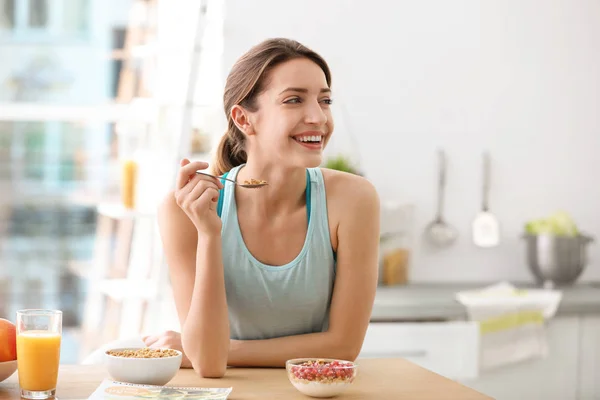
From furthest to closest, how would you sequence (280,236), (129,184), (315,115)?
(129,184)
(280,236)
(315,115)

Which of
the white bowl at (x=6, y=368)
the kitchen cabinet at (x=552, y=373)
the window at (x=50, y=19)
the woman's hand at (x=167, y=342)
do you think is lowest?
the kitchen cabinet at (x=552, y=373)

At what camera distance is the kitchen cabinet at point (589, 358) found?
284cm

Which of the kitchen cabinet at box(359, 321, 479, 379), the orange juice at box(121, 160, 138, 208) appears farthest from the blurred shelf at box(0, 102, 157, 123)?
the kitchen cabinet at box(359, 321, 479, 379)

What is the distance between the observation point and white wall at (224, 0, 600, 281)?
127 inches

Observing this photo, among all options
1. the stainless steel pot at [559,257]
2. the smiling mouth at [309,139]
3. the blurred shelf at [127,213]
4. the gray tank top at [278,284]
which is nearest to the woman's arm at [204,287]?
the gray tank top at [278,284]

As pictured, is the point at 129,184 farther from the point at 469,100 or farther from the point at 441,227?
the point at 469,100

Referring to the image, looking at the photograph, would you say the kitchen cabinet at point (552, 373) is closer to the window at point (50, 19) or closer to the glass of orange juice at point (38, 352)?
the glass of orange juice at point (38, 352)

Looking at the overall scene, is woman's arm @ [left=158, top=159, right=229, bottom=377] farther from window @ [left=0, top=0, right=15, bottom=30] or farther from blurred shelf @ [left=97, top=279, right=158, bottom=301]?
window @ [left=0, top=0, right=15, bottom=30]

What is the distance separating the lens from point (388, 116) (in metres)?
3.25

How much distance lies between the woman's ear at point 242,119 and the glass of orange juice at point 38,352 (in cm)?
65

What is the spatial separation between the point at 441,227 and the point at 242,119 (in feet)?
5.33

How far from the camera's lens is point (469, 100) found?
332 cm

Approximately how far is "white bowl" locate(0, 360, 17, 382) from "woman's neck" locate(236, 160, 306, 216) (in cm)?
63

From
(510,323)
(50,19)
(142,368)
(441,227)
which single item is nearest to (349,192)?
(142,368)
